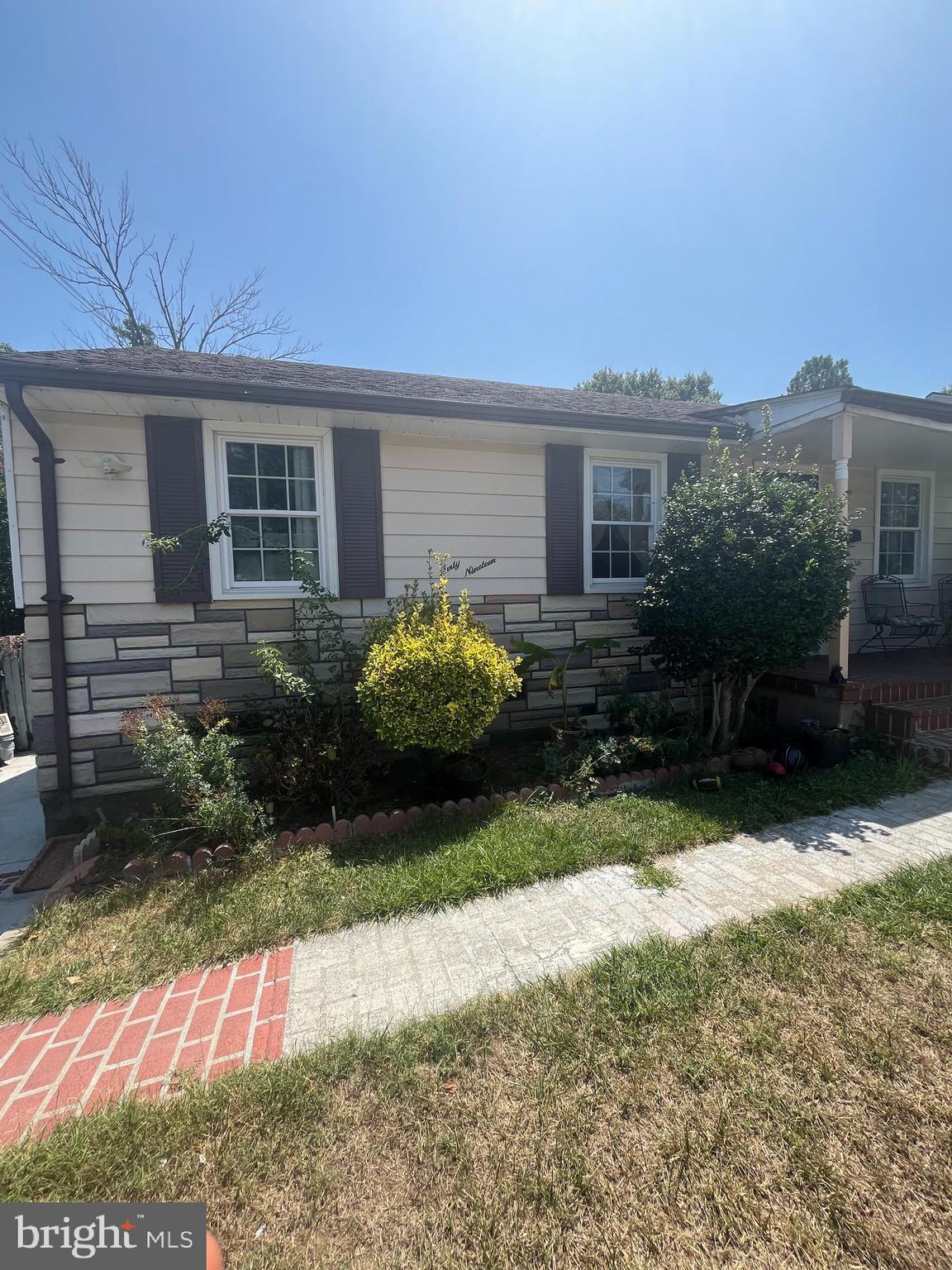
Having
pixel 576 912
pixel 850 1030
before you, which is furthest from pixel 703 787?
pixel 850 1030

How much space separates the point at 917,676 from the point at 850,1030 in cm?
520

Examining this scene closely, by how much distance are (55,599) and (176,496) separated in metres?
1.21

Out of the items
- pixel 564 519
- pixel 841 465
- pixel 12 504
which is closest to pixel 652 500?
pixel 564 519

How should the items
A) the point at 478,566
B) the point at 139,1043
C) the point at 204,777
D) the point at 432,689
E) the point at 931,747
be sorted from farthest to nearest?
the point at 478,566
the point at 931,747
the point at 432,689
the point at 204,777
the point at 139,1043

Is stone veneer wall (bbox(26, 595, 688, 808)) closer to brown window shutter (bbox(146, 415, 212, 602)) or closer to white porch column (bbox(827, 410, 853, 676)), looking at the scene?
brown window shutter (bbox(146, 415, 212, 602))

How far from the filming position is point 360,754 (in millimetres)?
4230

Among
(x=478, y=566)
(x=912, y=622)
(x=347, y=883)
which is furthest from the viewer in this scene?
(x=912, y=622)

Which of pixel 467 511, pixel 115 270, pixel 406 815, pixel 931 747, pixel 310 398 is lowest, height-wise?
pixel 406 815

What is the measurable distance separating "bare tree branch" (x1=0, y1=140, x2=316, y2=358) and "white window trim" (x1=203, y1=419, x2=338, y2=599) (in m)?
9.72

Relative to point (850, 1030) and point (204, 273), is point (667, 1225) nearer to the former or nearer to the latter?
point (850, 1030)

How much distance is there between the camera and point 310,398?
13.6 ft

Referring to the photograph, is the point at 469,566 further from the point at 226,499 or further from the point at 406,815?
the point at 406,815

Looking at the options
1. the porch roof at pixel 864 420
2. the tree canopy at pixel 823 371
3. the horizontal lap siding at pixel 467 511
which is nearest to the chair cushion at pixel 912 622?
the porch roof at pixel 864 420

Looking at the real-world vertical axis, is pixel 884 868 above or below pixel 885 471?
below
